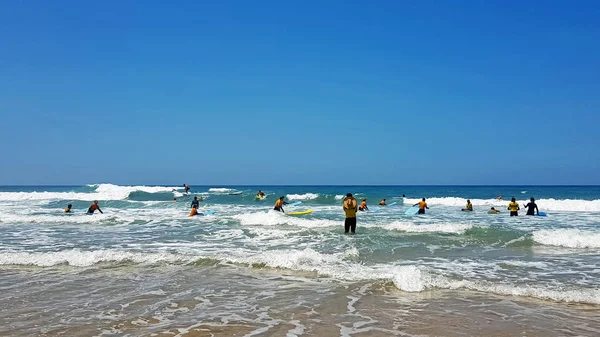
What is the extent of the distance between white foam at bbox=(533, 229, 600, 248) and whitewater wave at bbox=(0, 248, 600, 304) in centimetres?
621

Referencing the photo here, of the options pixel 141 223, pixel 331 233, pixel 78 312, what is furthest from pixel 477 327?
pixel 141 223

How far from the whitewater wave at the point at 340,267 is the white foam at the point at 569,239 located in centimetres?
621

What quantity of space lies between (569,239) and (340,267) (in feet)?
27.0

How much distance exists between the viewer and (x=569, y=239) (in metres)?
13.1

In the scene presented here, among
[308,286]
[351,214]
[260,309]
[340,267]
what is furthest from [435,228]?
[260,309]

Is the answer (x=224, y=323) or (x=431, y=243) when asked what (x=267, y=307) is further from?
(x=431, y=243)

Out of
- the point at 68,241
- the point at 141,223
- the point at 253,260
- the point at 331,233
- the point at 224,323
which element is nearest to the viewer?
the point at 224,323

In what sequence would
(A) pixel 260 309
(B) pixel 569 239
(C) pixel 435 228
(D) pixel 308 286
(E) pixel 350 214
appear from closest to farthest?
(A) pixel 260 309, (D) pixel 308 286, (B) pixel 569 239, (E) pixel 350 214, (C) pixel 435 228

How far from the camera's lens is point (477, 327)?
18.2 feet

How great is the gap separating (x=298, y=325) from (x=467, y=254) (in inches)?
298

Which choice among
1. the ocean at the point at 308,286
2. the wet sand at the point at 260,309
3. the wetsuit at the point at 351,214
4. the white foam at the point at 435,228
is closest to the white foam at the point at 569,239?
the ocean at the point at 308,286

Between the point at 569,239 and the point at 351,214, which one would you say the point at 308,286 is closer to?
the point at 351,214

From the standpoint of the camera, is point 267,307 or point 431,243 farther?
point 431,243

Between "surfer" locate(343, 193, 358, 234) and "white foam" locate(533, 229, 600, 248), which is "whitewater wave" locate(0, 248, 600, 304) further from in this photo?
"white foam" locate(533, 229, 600, 248)
